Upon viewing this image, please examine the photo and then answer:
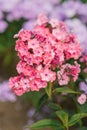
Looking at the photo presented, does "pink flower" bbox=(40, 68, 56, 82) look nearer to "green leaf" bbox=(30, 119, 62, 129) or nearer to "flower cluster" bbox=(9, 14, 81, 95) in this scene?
"flower cluster" bbox=(9, 14, 81, 95)

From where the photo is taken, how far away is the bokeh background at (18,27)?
12.5 feet

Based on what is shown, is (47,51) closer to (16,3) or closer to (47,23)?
(47,23)

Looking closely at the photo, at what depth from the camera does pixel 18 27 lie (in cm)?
422

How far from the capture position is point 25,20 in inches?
168

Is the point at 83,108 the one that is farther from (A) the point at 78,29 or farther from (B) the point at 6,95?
(B) the point at 6,95

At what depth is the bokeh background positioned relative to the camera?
3.81 m

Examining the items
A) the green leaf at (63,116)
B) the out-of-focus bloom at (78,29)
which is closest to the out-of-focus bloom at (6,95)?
the out-of-focus bloom at (78,29)

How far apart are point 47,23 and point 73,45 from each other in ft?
0.55

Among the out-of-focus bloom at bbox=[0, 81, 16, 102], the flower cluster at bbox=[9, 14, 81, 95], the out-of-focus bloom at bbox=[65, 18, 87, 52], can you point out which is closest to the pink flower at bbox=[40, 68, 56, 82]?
the flower cluster at bbox=[9, 14, 81, 95]

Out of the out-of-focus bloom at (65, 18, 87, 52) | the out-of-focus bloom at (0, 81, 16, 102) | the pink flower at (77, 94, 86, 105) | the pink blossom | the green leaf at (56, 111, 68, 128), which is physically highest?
the out-of-focus bloom at (65, 18, 87, 52)

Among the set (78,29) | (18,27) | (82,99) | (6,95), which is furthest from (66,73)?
(18,27)

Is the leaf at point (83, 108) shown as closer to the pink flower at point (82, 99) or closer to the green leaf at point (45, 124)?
the pink flower at point (82, 99)

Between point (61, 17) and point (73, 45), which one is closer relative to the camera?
point (73, 45)

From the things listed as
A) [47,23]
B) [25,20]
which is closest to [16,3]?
[25,20]
